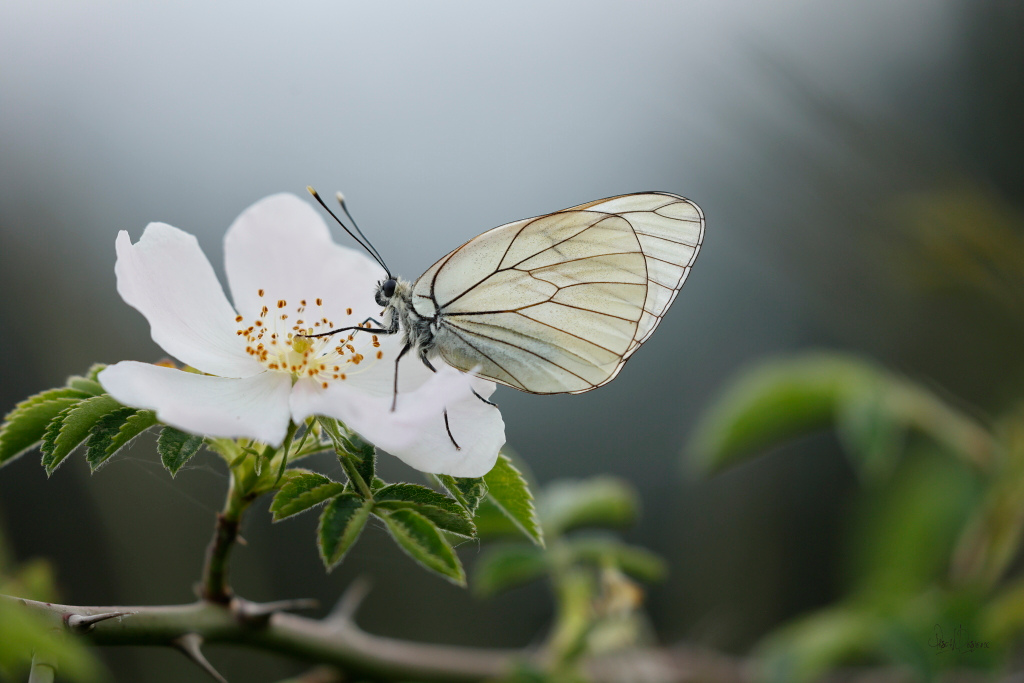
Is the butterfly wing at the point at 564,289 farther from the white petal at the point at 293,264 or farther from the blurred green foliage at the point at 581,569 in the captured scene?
the blurred green foliage at the point at 581,569

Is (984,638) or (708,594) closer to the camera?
(984,638)

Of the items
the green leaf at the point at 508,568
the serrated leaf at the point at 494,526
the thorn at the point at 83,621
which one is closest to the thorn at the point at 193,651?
the thorn at the point at 83,621

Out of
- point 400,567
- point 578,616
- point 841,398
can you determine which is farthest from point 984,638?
point 400,567

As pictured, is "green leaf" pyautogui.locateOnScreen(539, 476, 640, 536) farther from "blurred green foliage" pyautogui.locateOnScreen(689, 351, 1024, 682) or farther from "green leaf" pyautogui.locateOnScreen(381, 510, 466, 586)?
"green leaf" pyautogui.locateOnScreen(381, 510, 466, 586)

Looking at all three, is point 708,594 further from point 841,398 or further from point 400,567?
point 841,398

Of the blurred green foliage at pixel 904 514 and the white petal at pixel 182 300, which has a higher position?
the white petal at pixel 182 300
